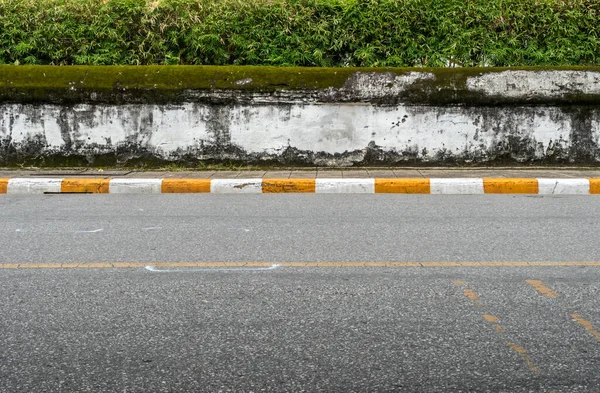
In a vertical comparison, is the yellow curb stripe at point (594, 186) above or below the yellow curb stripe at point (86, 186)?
below

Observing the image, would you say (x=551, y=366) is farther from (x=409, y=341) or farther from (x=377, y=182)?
(x=377, y=182)

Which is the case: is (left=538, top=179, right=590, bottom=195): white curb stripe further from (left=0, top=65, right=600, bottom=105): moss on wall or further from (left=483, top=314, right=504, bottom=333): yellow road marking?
(left=483, top=314, right=504, bottom=333): yellow road marking

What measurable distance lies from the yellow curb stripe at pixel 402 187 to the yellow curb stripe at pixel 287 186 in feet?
2.57

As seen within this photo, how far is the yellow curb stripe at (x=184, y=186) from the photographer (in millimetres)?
8633

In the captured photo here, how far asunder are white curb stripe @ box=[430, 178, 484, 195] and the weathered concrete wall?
134 cm

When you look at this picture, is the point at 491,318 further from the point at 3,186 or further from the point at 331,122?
the point at 3,186

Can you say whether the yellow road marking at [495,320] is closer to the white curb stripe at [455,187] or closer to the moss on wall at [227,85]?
the white curb stripe at [455,187]

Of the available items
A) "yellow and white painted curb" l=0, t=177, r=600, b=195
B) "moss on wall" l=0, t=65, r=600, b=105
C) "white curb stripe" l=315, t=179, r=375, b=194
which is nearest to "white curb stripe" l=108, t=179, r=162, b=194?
"yellow and white painted curb" l=0, t=177, r=600, b=195

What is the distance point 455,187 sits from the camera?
8.55m

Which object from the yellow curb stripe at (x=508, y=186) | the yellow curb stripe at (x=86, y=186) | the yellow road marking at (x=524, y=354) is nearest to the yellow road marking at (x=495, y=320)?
the yellow road marking at (x=524, y=354)

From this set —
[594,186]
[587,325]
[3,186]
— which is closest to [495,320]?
[587,325]

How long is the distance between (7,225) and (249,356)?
4021 mm

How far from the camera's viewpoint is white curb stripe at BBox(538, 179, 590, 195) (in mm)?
8516

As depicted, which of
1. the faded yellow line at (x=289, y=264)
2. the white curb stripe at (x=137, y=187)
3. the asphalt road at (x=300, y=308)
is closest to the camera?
the asphalt road at (x=300, y=308)
